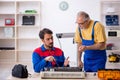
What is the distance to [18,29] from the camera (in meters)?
7.29

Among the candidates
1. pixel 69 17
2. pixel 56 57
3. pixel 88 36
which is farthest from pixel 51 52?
pixel 69 17

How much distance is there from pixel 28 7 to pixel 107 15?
216cm

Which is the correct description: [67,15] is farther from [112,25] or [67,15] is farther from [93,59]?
[93,59]

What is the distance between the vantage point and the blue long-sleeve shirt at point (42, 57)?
315 cm

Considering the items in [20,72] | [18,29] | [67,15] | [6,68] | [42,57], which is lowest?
[6,68]

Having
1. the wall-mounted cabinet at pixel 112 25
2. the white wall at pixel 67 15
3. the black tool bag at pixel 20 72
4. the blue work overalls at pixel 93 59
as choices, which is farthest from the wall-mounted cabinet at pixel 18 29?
the black tool bag at pixel 20 72

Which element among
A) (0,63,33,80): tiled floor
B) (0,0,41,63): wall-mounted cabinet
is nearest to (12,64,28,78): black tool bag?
(0,63,33,80): tiled floor

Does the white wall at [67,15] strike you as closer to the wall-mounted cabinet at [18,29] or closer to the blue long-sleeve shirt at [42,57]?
the wall-mounted cabinet at [18,29]

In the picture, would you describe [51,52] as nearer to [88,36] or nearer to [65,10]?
[88,36]

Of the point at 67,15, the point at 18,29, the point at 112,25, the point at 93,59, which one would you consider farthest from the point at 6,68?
the point at 93,59

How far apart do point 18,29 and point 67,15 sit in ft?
4.63

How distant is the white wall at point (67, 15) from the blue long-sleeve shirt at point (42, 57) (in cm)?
375

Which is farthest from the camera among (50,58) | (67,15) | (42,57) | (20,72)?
(67,15)

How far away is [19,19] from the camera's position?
7.30 meters
